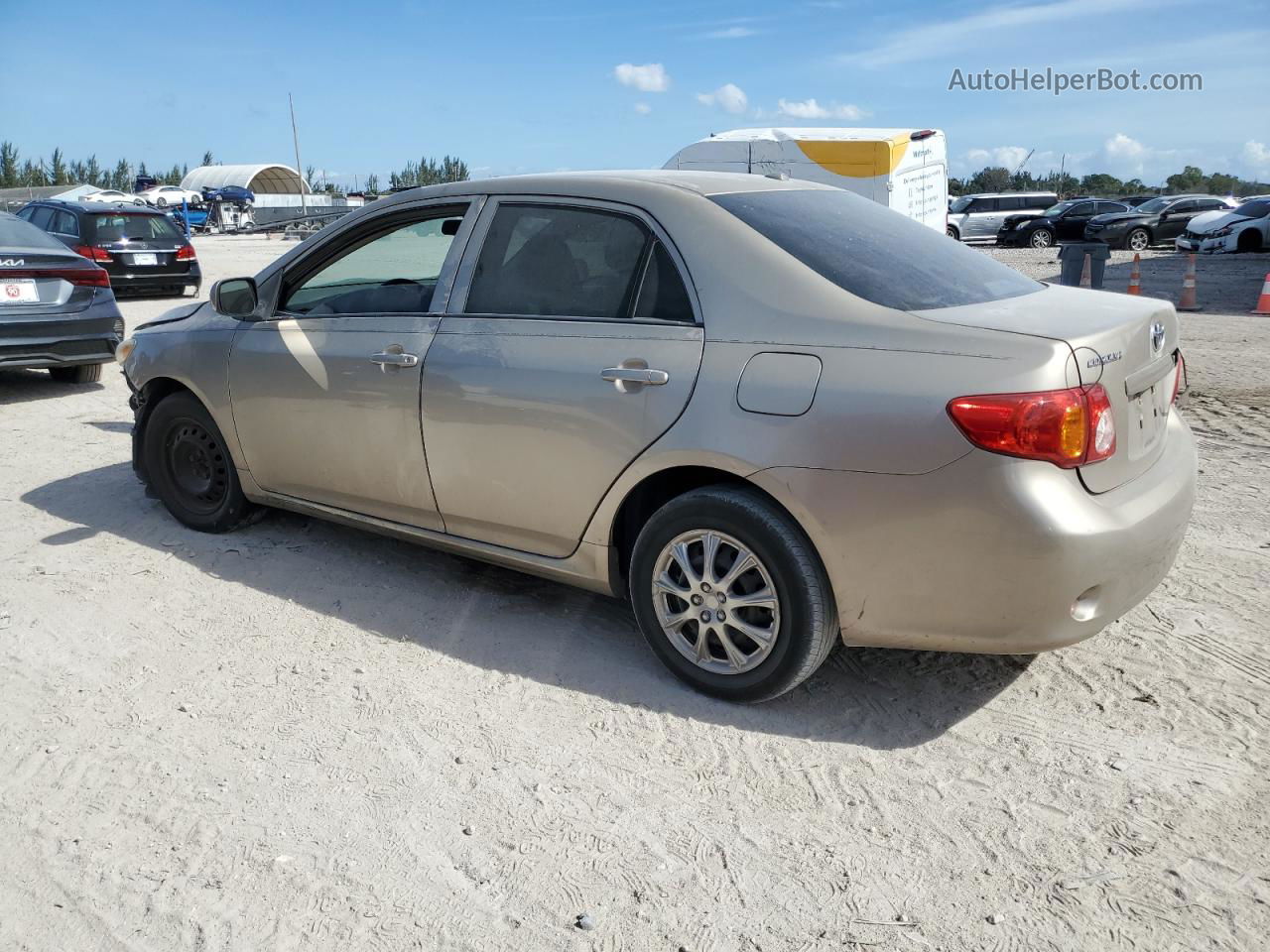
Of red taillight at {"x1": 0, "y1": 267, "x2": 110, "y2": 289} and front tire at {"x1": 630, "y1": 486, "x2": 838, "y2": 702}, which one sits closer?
front tire at {"x1": 630, "y1": 486, "x2": 838, "y2": 702}

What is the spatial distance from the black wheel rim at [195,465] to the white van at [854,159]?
1140 cm

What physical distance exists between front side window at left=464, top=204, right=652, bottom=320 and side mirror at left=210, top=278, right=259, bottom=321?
1.35 m

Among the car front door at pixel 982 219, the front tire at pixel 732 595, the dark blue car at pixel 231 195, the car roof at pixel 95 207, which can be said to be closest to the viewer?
the front tire at pixel 732 595

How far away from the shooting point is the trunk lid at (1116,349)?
298cm

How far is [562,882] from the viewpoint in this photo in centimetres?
264

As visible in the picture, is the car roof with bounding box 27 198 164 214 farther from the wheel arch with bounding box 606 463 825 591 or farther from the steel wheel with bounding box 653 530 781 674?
the steel wheel with bounding box 653 530 781 674

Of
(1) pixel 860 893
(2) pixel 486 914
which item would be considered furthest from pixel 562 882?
(1) pixel 860 893

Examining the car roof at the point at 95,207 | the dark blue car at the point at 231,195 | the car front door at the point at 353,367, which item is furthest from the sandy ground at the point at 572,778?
the dark blue car at the point at 231,195

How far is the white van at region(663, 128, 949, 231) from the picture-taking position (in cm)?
1562

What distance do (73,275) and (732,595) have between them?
745cm

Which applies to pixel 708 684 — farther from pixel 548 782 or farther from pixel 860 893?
pixel 860 893

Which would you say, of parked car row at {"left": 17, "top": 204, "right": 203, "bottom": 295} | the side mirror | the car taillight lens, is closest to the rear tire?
the side mirror

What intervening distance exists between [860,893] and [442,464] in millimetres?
2229

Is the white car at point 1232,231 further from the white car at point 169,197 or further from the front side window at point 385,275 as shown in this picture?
the white car at point 169,197
